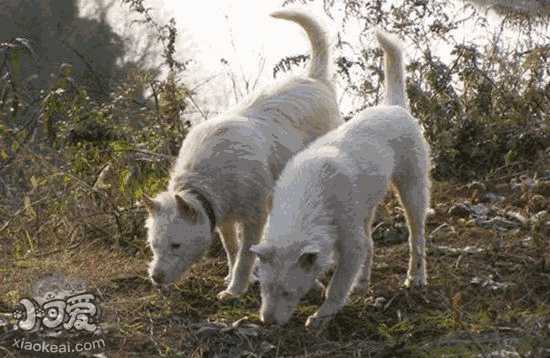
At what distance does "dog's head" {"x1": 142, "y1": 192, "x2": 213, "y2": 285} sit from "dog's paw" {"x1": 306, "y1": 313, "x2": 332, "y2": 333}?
0.94m

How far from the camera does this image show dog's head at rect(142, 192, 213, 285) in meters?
5.66

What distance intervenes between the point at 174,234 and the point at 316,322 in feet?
3.49

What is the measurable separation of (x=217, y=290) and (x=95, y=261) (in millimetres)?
1054

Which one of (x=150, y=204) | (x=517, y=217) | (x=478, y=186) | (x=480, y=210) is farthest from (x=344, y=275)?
(x=478, y=186)

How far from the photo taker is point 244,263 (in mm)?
6086

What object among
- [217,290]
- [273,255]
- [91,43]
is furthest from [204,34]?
[273,255]

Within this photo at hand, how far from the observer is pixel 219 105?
1080cm

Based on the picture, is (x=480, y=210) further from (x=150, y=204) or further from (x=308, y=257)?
(x=150, y=204)

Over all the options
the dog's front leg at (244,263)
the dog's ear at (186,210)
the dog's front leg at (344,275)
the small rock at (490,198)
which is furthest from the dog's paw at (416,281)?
the small rock at (490,198)

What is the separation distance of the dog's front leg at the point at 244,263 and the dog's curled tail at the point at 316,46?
65.8 inches

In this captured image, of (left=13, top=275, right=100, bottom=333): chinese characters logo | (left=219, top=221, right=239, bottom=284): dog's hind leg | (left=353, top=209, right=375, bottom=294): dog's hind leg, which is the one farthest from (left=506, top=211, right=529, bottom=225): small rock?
(left=13, top=275, right=100, bottom=333): chinese characters logo

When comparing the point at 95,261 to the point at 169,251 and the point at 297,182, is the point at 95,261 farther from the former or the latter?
the point at 297,182

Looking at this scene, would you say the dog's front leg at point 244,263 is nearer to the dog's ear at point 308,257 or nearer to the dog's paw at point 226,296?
the dog's paw at point 226,296

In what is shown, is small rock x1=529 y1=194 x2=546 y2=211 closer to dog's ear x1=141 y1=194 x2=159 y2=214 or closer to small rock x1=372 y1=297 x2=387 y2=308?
small rock x1=372 y1=297 x2=387 y2=308
